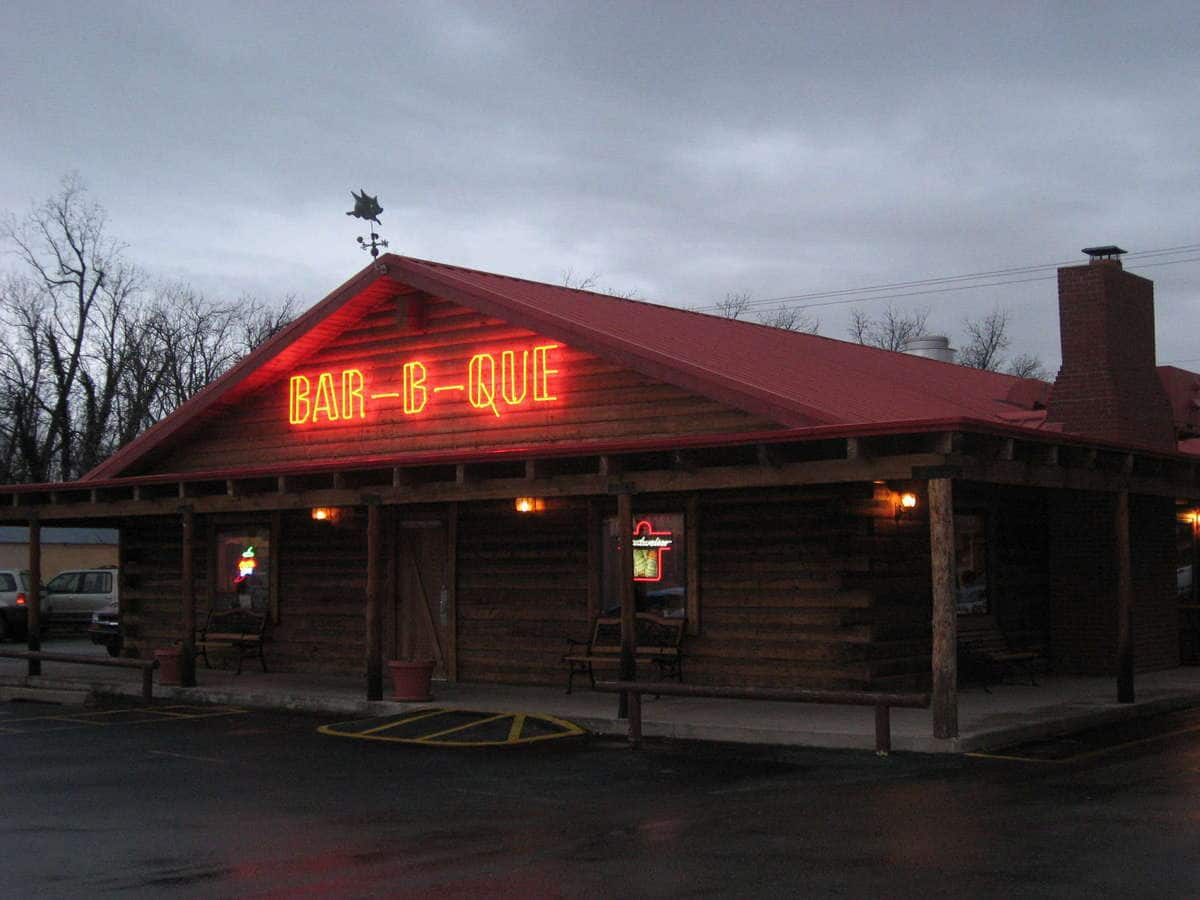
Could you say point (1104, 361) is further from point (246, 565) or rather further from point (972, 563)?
point (246, 565)

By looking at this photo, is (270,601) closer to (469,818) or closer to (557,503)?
(557,503)

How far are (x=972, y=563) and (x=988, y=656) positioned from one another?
1894 mm

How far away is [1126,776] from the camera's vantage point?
36.5ft

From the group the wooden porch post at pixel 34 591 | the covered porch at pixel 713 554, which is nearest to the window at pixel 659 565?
the covered porch at pixel 713 554

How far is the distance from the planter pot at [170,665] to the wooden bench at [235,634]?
1208 millimetres

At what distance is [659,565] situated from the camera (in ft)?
57.1

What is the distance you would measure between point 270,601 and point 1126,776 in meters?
13.5

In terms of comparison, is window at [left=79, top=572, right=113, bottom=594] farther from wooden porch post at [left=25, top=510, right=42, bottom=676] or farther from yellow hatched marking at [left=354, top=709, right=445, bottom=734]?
yellow hatched marking at [left=354, top=709, right=445, bottom=734]

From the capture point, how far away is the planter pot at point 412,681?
16.6 meters

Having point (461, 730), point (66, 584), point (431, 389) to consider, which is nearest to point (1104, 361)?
point (431, 389)

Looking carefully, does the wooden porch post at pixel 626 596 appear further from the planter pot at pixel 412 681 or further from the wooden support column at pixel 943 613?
the wooden support column at pixel 943 613

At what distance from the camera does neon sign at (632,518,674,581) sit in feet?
57.1

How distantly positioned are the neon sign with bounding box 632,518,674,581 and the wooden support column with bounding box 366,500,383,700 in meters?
3.10

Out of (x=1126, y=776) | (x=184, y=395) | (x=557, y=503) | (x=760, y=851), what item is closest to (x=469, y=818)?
(x=760, y=851)
